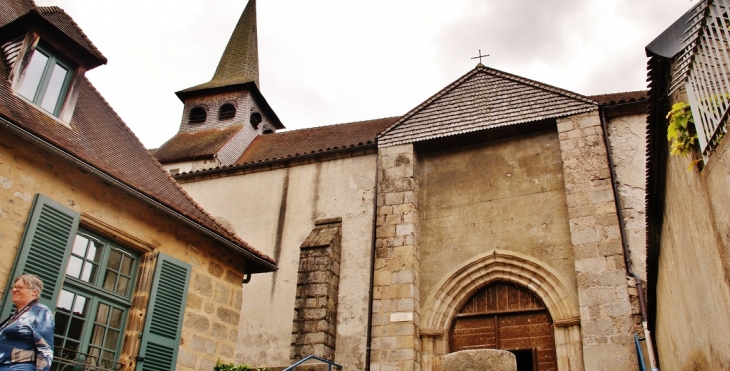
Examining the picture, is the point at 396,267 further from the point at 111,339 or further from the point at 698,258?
the point at 698,258

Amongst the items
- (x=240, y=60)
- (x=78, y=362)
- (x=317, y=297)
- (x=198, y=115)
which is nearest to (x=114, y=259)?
(x=78, y=362)

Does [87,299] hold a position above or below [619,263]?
below

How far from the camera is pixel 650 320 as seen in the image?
9008mm

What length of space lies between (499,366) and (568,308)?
496 cm

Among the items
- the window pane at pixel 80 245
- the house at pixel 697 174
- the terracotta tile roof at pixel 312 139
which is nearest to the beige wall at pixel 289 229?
the terracotta tile roof at pixel 312 139

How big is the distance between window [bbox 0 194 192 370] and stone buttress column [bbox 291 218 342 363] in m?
3.67

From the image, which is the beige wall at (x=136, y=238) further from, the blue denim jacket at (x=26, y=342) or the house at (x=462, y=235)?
the house at (x=462, y=235)

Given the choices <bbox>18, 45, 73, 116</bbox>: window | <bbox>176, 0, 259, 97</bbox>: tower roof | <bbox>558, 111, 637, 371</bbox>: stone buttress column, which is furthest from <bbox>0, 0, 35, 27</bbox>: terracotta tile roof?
<bbox>176, 0, 259, 97</bbox>: tower roof

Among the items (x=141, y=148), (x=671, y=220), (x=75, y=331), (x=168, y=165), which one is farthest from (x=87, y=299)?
(x=168, y=165)

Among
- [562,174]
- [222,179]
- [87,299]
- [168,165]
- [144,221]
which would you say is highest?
[168,165]

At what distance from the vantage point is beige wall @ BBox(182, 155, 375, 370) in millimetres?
11867

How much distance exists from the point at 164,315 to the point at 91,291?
0.97 metres

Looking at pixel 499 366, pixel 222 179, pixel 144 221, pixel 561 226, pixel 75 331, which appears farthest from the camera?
pixel 222 179

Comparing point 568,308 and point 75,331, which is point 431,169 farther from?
point 75,331
